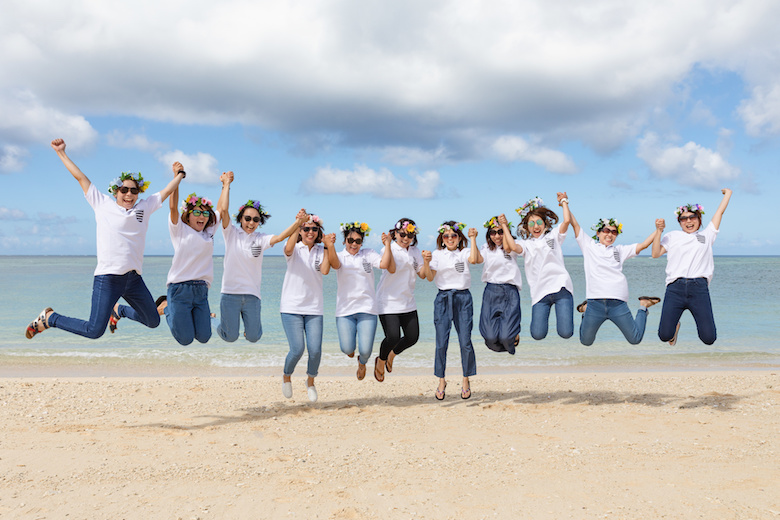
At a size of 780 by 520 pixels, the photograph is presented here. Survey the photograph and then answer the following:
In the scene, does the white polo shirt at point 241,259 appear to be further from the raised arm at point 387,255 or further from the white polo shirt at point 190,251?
the raised arm at point 387,255

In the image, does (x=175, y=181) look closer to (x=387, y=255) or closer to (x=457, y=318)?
(x=387, y=255)

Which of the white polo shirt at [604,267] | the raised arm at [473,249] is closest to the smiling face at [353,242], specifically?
the raised arm at [473,249]

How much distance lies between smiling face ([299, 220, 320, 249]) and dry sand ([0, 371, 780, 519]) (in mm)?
2376

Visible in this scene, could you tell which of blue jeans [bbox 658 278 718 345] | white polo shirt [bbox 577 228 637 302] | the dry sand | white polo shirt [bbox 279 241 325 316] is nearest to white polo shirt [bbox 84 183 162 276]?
white polo shirt [bbox 279 241 325 316]

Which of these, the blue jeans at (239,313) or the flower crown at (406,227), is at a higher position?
the flower crown at (406,227)

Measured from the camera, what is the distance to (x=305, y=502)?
16.1 ft

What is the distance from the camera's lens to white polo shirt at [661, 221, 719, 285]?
7.54 metres

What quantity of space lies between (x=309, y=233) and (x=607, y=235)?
4100 mm

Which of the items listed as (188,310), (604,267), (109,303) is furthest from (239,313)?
(604,267)

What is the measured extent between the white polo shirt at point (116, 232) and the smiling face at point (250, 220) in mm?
1141

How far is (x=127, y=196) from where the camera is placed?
6.51 m

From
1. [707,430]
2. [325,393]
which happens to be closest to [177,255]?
[325,393]

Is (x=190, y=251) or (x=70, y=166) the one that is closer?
(x=70, y=166)

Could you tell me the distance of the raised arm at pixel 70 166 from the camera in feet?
20.7
